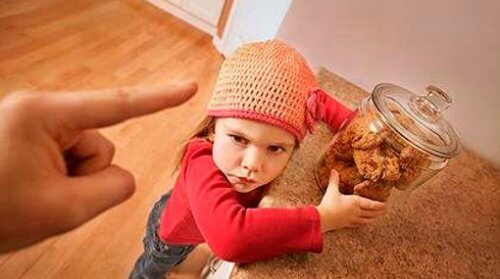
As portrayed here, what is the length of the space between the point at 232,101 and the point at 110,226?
2.77 feet

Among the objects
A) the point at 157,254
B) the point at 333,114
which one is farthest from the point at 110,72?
the point at 333,114

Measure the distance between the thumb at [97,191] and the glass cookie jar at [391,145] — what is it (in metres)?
0.29

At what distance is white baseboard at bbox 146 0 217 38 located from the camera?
7.71 ft

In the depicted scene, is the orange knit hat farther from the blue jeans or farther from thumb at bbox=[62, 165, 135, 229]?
the blue jeans

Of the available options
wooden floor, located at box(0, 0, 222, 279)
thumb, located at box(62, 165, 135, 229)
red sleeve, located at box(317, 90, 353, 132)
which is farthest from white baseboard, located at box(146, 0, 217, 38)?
thumb, located at box(62, 165, 135, 229)

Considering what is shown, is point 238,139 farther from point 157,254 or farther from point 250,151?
point 157,254

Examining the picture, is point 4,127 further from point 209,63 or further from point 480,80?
point 209,63

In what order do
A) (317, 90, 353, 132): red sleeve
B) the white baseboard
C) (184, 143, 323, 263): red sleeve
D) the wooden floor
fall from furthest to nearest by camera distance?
the white baseboard
the wooden floor
(317, 90, 353, 132): red sleeve
(184, 143, 323, 263): red sleeve

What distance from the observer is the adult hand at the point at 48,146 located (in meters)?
0.27

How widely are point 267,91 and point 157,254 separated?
499mm

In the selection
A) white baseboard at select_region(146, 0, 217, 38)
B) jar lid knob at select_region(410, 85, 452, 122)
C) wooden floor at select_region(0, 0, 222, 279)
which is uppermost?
jar lid knob at select_region(410, 85, 452, 122)

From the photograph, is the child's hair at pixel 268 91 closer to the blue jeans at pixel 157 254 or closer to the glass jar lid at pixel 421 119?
the glass jar lid at pixel 421 119

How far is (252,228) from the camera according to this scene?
433mm

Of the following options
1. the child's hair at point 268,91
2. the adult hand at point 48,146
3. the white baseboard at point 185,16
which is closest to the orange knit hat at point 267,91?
the child's hair at point 268,91
